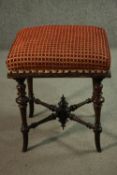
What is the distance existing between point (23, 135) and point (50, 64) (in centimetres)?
30

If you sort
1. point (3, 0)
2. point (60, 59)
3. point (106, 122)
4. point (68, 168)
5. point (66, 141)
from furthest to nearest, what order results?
point (3, 0) < point (106, 122) < point (66, 141) < point (68, 168) < point (60, 59)

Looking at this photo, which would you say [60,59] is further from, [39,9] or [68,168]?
[39,9]

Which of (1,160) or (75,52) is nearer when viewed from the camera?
(75,52)

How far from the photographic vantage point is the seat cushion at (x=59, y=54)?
1035mm

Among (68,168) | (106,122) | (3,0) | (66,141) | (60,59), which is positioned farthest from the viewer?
(3,0)

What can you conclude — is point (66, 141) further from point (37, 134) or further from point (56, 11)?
point (56, 11)

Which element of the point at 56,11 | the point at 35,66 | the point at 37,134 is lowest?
the point at 37,134

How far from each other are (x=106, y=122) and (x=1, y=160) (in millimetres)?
443

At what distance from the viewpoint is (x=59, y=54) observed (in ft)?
3.40

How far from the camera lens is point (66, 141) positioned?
1.29 m

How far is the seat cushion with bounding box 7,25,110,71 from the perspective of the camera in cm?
104

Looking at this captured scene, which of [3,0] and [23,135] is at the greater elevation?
[3,0]

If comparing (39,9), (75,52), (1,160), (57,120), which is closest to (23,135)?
(1,160)

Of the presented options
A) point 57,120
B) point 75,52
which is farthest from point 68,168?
point 75,52
